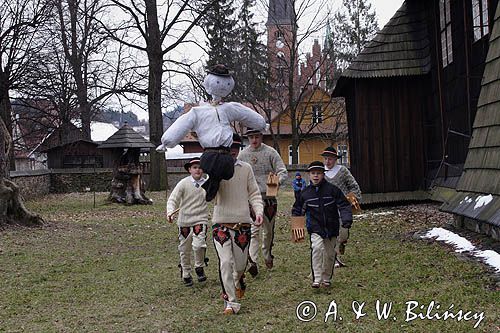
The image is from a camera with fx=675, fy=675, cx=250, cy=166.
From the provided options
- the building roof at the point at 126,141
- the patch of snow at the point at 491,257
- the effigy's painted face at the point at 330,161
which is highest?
the building roof at the point at 126,141

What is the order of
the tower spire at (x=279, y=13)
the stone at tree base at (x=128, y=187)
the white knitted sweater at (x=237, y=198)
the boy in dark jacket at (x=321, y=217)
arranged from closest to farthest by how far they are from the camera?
the white knitted sweater at (x=237, y=198)
the boy in dark jacket at (x=321, y=217)
the stone at tree base at (x=128, y=187)
the tower spire at (x=279, y=13)

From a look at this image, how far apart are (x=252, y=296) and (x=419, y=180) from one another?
36.4 ft

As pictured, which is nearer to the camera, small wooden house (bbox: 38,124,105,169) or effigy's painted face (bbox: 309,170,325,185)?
effigy's painted face (bbox: 309,170,325,185)

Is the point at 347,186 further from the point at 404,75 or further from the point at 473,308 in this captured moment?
the point at 404,75

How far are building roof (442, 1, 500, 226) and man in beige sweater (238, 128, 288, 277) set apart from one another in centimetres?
242

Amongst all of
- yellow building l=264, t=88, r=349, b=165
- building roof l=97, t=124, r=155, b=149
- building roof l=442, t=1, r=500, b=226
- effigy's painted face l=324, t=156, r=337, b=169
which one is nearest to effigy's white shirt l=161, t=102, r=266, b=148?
effigy's painted face l=324, t=156, r=337, b=169

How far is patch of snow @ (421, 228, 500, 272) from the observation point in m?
7.30

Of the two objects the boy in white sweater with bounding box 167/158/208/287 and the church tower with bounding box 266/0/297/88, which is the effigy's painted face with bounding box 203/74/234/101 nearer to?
the boy in white sweater with bounding box 167/158/208/287

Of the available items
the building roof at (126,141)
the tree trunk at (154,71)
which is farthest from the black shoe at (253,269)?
the tree trunk at (154,71)

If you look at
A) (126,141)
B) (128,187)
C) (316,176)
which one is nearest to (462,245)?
(316,176)

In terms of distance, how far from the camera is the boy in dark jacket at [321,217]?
23.4ft

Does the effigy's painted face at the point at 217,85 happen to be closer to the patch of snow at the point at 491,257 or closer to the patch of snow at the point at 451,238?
the patch of snow at the point at 491,257

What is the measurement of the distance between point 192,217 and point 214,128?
6.31 feet

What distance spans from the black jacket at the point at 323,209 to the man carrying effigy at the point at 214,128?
1.01m
